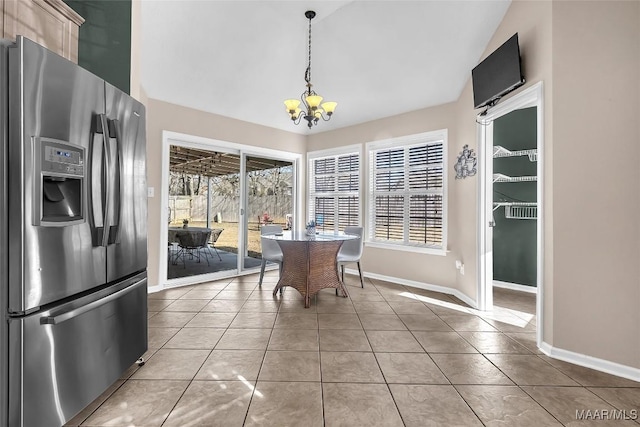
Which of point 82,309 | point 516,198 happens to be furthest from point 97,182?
point 516,198

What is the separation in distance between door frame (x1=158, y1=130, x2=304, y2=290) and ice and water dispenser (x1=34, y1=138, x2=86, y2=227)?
269cm

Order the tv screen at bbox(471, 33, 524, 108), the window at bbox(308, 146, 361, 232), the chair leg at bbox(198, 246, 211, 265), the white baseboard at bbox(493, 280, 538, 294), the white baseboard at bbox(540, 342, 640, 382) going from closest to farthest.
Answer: the white baseboard at bbox(540, 342, 640, 382) < the tv screen at bbox(471, 33, 524, 108) < the white baseboard at bbox(493, 280, 538, 294) < the chair leg at bbox(198, 246, 211, 265) < the window at bbox(308, 146, 361, 232)

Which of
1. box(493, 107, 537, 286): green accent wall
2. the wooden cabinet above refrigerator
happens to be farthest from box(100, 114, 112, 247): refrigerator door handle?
box(493, 107, 537, 286): green accent wall

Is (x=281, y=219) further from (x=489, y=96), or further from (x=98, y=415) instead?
(x=98, y=415)

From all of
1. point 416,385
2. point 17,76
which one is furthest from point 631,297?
point 17,76

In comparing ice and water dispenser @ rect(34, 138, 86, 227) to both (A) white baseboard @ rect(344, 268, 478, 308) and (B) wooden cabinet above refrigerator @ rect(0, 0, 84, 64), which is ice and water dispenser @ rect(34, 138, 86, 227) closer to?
(B) wooden cabinet above refrigerator @ rect(0, 0, 84, 64)

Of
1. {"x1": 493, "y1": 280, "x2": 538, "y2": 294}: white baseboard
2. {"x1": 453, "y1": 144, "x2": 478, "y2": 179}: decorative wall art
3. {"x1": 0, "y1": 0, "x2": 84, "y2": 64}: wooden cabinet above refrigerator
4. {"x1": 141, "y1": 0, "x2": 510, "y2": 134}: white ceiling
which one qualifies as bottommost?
{"x1": 493, "y1": 280, "x2": 538, "y2": 294}: white baseboard

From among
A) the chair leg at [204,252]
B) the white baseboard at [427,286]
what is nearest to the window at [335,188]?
the white baseboard at [427,286]

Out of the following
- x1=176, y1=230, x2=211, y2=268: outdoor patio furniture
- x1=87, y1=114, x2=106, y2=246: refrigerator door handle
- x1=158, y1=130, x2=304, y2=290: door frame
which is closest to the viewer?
x1=87, y1=114, x2=106, y2=246: refrigerator door handle

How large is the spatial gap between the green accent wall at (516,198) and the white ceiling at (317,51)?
1.21 meters

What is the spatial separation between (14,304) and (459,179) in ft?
13.2

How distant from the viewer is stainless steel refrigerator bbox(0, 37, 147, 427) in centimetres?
126

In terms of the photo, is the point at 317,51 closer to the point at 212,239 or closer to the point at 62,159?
the point at 212,239

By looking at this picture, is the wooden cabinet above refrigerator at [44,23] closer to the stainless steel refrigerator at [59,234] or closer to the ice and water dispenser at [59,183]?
the stainless steel refrigerator at [59,234]
